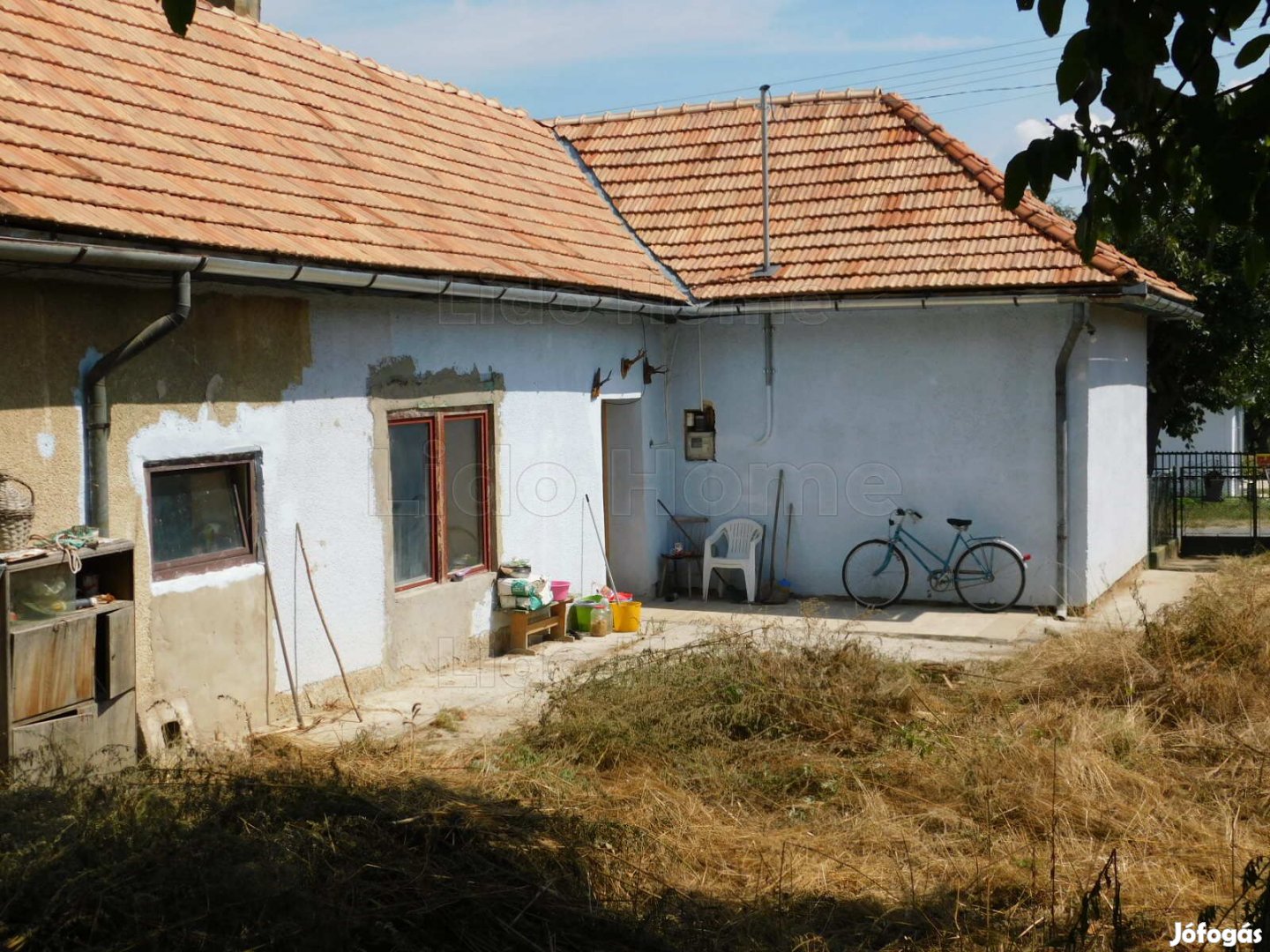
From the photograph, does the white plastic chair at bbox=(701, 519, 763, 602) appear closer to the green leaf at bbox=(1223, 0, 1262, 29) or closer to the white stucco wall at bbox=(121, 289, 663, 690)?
the white stucco wall at bbox=(121, 289, 663, 690)

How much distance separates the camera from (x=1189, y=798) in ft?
21.2

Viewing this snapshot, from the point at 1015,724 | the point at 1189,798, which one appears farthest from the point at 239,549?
the point at 1189,798

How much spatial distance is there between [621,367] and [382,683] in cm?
475

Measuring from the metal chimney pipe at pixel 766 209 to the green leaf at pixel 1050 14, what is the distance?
1028cm

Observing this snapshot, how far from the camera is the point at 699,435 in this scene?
14273mm

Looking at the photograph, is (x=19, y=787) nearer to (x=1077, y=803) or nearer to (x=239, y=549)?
(x=239, y=549)

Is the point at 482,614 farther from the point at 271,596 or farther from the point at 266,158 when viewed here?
the point at 266,158

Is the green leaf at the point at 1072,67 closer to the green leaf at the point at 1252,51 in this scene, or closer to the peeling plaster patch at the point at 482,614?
the green leaf at the point at 1252,51

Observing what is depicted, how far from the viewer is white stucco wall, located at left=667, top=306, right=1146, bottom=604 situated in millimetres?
12812

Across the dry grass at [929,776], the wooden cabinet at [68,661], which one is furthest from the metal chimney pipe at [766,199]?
the wooden cabinet at [68,661]

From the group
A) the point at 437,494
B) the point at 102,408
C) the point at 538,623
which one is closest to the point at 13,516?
the point at 102,408

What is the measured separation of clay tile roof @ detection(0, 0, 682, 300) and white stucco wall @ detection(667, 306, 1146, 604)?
1.62 metres

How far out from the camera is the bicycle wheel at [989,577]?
1289cm

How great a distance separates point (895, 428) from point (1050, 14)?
10.2 metres
